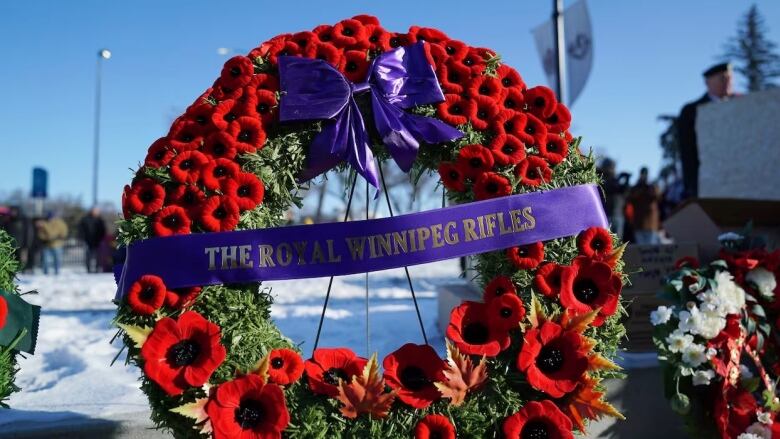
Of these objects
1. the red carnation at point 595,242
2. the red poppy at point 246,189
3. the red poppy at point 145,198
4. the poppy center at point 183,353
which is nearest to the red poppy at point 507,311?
the red carnation at point 595,242

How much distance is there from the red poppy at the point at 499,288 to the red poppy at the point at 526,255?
0.08m

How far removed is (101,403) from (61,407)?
0.60 feet

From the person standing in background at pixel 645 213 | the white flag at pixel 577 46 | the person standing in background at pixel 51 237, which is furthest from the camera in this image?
the person standing in background at pixel 51 237

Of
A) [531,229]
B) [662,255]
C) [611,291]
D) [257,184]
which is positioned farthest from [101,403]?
[662,255]

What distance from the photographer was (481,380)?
217cm

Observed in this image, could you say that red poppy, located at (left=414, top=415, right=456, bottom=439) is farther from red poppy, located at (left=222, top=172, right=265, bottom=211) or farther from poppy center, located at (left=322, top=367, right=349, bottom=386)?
red poppy, located at (left=222, top=172, right=265, bottom=211)

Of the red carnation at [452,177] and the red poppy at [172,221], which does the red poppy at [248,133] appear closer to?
the red poppy at [172,221]

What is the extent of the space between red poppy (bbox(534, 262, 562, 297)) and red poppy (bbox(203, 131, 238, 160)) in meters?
1.28

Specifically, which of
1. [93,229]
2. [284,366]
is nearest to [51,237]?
[93,229]

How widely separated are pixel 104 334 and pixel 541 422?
13.6ft

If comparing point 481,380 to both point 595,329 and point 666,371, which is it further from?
point 666,371

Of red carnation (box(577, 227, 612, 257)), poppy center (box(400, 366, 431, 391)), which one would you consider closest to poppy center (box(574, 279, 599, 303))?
red carnation (box(577, 227, 612, 257))

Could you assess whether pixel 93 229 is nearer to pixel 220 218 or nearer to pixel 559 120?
pixel 220 218

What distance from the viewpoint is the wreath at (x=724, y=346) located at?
2500mm
